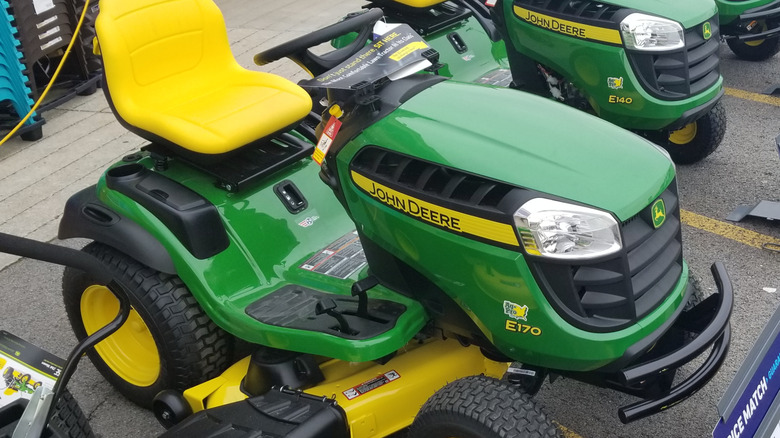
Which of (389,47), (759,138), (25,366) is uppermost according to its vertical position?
(389,47)

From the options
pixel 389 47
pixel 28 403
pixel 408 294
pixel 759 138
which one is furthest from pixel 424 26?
pixel 28 403

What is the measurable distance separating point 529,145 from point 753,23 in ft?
12.2

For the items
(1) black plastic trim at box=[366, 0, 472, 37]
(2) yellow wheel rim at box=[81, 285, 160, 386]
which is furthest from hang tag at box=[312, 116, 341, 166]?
(1) black plastic trim at box=[366, 0, 472, 37]

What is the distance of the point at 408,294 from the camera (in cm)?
254

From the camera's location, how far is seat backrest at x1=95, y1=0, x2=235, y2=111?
10.3 ft

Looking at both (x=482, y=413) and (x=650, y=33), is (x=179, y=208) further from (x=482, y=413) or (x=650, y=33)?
(x=650, y=33)

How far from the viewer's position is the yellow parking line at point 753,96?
17.5 ft

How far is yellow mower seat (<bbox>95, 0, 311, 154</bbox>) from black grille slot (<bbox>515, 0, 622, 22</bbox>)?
61.5 inches

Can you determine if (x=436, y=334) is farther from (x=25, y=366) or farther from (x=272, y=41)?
(x=272, y=41)

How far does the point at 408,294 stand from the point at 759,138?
3123 mm

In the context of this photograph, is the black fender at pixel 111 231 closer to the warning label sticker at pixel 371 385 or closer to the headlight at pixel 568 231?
the warning label sticker at pixel 371 385

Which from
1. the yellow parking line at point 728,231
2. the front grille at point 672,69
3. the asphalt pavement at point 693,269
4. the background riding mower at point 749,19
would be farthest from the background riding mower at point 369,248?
the background riding mower at point 749,19

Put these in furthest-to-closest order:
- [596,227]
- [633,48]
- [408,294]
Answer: [633,48]
[408,294]
[596,227]

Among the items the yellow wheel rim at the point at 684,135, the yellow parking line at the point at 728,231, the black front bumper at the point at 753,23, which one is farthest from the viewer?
the black front bumper at the point at 753,23
